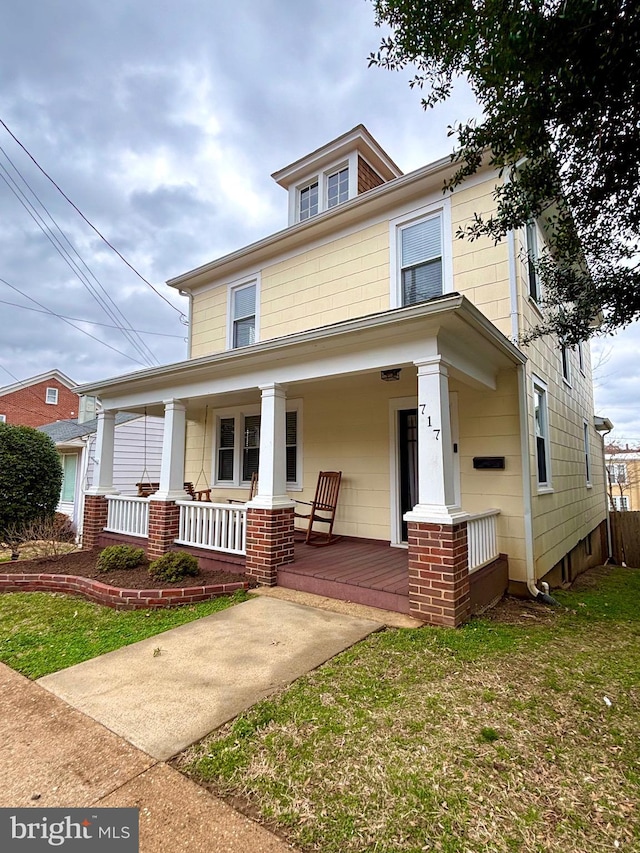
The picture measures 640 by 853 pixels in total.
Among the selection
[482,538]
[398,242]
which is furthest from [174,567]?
[398,242]

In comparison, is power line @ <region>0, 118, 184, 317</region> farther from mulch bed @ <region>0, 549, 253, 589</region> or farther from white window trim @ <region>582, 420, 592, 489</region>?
white window trim @ <region>582, 420, 592, 489</region>

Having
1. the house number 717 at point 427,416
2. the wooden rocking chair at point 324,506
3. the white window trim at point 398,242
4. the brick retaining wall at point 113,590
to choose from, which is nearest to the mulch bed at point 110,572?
the brick retaining wall at point 113,590

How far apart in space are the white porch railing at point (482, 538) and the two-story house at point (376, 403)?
0.03 metres

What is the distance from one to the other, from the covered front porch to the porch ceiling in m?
0.02

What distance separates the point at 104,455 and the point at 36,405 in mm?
18595

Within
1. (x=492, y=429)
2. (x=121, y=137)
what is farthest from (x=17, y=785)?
(x=121, y=137)

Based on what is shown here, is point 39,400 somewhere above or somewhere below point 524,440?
above

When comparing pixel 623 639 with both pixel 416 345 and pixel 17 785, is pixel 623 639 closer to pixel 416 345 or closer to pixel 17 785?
pixel 416 345

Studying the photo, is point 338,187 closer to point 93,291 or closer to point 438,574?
point 438,574

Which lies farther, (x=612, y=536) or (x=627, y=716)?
(x=612, y=536)

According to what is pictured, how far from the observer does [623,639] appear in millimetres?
4055

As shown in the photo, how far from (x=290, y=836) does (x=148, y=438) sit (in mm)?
12929

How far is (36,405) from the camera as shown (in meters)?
22.8
